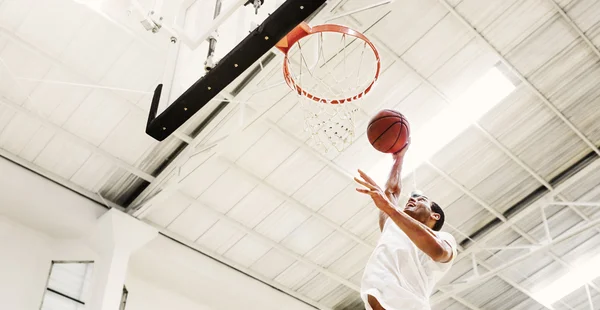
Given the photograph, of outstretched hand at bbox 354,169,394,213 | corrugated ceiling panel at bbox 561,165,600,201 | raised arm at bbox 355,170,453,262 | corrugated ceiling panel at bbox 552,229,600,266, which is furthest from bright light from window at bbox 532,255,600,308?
outstretched hand at bbox 354,169,394,213

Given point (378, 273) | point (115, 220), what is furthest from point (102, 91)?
point (378, 273)

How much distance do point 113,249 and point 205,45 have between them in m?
4.50

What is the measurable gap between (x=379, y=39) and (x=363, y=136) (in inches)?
65.4

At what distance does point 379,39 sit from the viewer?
30.4 ft

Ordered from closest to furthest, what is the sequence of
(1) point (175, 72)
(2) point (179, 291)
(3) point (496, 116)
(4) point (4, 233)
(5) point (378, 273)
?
(5) point (378, 273) → (1) point (175, 72) → (4) point (4, 233) → (3) point (496, 116) → (2) point (179, 291)

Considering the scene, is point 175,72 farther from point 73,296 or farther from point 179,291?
point 179,291

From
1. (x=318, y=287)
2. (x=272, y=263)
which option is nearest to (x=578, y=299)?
(x=318, y=287)

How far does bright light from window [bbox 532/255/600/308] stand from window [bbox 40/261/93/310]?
352 inches

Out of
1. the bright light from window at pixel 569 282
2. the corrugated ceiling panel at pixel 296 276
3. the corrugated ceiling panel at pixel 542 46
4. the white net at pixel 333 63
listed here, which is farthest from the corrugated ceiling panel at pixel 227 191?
the bright light from window at pixel 569 282

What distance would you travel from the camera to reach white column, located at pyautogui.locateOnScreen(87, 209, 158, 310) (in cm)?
973

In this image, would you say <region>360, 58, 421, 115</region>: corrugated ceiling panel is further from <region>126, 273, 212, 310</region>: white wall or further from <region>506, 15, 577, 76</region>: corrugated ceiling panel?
<region>126, 273, 212, 310</region>: white wall

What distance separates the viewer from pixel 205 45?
22.4 feet

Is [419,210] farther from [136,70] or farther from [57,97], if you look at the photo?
[57,97]

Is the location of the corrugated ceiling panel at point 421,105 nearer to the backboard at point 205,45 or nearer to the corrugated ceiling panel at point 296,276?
the corrugated ceiling panel at point 296,276
